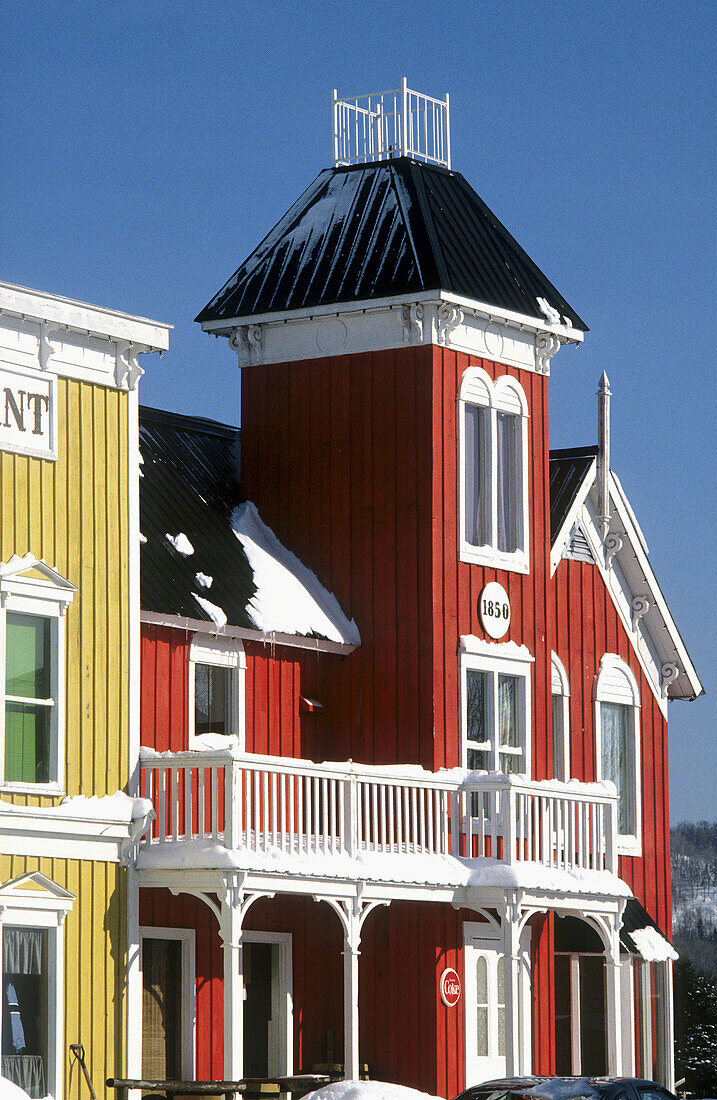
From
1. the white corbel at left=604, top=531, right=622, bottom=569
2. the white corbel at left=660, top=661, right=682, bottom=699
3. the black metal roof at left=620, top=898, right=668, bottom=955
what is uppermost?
the white corbel at left=604, top=531, right=622, bottom=569

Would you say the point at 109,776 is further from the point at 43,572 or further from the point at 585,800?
the point at 585,800

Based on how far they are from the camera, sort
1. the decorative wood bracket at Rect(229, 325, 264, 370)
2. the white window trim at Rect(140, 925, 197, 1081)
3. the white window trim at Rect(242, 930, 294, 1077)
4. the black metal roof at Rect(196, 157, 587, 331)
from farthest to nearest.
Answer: the decorative wood bracket at Rect(229, 325, 264, 370) < the black metal roof at Rect(196, 157, 587, 331) < the white window trim at Rect(242, 930, 294, 1077) < the white window trim at Rect(140, 925, 197, 1081)

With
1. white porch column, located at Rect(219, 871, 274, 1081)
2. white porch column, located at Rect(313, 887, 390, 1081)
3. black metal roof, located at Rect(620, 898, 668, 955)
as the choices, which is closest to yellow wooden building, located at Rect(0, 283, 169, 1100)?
white porch column, located at Rect(219, 871, 274, 1081)

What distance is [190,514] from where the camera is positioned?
91.9ft

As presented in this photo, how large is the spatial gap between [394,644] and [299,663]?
129 cm

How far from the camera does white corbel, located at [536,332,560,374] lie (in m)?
29.9

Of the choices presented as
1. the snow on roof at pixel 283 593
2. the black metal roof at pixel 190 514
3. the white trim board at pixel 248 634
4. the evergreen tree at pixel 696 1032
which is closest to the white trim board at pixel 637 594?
the snow on roof at pixel 283 593

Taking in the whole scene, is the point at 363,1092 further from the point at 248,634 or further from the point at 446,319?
the point at 446,319

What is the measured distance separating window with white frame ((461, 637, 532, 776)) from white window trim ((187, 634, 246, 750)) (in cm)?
318

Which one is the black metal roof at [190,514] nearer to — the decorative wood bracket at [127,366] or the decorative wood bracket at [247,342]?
the decorative wood bracket at [247,342]

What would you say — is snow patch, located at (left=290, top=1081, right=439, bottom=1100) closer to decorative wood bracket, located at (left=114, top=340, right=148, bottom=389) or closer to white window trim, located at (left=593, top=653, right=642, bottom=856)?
decorative wood bracket, located at (left=114, top=340, right=148, bottom=389)

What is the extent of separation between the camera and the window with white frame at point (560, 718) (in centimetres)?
3164

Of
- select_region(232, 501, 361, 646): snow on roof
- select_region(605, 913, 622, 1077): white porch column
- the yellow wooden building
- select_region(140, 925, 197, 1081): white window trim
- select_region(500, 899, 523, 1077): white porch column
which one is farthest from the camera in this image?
select_region(605, 913, 622, 1077): white porch column

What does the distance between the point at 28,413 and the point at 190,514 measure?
554 centimetres
